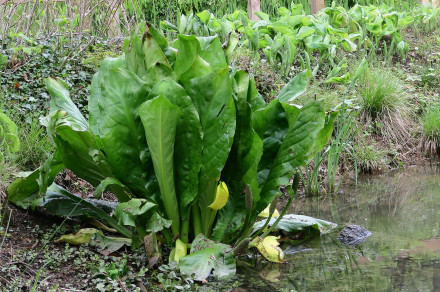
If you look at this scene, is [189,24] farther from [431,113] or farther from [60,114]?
[60,114]

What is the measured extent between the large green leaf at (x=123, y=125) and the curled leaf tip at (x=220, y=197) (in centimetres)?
35

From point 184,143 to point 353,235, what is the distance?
1038mm

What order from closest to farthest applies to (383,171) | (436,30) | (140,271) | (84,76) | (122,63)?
(140,271) → (122,63) → (84,76) → (383,171) → (436,30)

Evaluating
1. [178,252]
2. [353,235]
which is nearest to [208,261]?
[178,252]

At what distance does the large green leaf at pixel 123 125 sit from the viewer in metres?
2.18

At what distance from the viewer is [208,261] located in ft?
6.95

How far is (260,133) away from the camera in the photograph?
94.7 inches

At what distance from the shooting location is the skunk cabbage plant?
2.15 meters

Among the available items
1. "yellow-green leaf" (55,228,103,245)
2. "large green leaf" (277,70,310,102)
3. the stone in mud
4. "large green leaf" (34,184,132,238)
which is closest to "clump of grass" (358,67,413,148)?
the stone in mud

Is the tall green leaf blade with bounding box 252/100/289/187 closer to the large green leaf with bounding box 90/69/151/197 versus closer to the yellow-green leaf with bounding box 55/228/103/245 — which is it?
the large green leaf with bounding box 90/69/151/197

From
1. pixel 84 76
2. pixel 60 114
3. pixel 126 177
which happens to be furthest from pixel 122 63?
pixel 84 76

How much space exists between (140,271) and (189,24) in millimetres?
3326

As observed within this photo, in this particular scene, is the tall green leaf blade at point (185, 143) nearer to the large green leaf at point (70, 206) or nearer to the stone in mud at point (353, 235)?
the large green leaf at point (70, 206)

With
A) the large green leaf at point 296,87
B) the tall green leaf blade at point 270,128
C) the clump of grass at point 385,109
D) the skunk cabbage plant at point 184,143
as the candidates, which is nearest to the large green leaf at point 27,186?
the skunk cabbage plant at point 184,143
